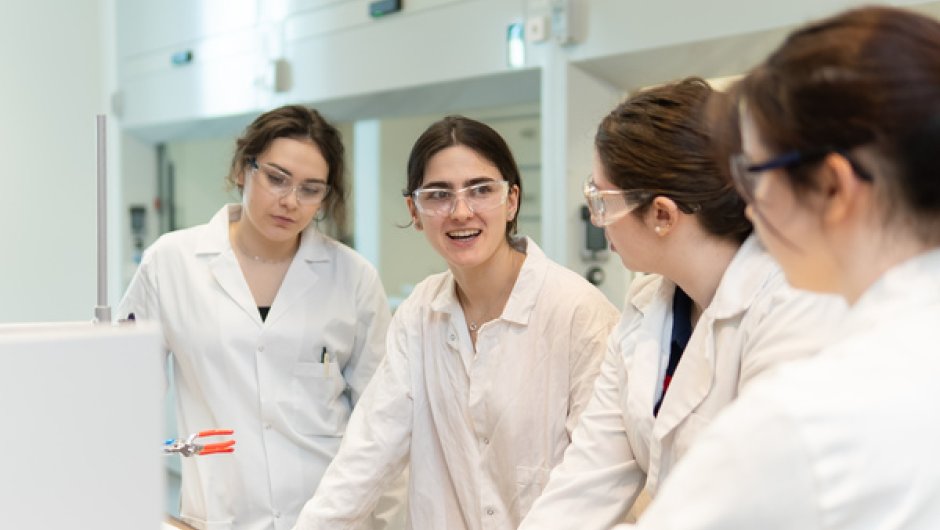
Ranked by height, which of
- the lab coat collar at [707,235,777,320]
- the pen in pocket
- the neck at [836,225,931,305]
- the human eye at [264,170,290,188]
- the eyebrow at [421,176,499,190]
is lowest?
the pen in pocket

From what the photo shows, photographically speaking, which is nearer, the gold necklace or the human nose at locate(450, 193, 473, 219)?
the human nose at locate(450, 193, 473, 219)

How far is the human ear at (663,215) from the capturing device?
1.33m

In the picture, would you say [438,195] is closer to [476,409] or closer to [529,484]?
[476,409]

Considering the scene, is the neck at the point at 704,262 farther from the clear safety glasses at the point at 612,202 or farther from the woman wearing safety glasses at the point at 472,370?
the woman wearing safety glasses at the point at 472,370

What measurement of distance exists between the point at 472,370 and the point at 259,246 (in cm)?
71

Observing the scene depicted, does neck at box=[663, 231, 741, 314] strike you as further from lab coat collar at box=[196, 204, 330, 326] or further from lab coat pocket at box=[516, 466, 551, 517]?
lab coat collar at box=[196, 204, 330, 326]

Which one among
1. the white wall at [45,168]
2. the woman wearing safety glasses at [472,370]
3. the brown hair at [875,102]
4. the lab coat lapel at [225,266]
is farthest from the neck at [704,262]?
the white wall at [45,168]

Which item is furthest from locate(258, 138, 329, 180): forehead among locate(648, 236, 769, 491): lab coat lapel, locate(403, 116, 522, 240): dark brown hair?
locate(648, 236, 769, 491): lab coat lapel

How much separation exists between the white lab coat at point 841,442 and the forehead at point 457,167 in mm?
1073

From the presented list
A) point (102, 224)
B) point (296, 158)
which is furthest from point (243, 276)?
point (102, 224)

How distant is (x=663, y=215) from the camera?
1340 millimetres

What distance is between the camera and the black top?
1421 millimetres

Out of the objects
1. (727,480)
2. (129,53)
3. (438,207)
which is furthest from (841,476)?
(129,53)

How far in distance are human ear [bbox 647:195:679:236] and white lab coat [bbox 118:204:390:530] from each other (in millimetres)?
974
